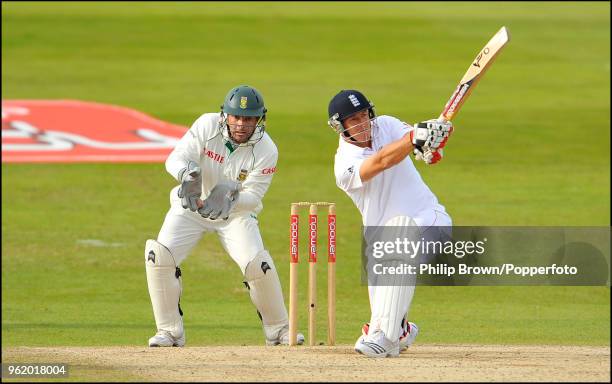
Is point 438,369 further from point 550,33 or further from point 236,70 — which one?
point 550,33

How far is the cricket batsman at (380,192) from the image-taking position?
308 inches

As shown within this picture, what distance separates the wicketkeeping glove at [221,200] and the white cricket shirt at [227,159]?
5.8 inches

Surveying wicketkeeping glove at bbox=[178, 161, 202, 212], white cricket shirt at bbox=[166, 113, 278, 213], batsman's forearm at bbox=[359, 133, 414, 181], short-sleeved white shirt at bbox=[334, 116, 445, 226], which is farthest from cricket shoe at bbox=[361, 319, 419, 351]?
wicketkeeping glove at bbox=[178, 161, 202, 212]

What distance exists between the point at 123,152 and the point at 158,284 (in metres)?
11.1

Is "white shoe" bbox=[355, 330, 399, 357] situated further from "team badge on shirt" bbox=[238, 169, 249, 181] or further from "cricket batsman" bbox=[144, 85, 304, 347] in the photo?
"team badge on shirt" bbox=[238, 169, 249, 181]

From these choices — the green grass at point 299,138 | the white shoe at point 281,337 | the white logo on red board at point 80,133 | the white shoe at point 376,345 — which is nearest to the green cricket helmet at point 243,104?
the white shoe at point 281,337

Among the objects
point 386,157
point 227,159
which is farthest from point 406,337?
point 227,159

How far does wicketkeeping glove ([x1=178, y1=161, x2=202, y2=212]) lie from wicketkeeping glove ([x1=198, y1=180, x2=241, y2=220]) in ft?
0.23

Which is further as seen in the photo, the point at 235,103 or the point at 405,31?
the point at 405,31

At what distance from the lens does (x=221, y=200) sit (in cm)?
841

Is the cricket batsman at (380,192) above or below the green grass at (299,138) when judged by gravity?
below

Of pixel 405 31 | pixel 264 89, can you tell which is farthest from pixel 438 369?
pixel 405 31

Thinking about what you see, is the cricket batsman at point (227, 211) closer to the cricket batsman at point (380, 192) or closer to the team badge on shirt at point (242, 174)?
the team badge on shirt at point (242, 174)

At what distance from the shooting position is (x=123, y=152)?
1967 cm
